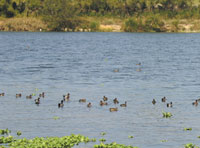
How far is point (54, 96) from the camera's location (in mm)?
36469

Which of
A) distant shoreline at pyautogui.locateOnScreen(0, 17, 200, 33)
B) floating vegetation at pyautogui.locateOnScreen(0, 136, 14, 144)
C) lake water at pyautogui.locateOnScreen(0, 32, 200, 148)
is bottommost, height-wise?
distant shoreline at pyautogui.locateOnScreen(0, 17, 200, 33)

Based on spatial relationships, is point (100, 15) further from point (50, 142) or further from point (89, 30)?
point (50, 142)

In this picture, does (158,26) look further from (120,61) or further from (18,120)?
(18,120)

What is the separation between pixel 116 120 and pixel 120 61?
37.5 metres

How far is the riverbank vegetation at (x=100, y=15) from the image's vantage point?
152 meters

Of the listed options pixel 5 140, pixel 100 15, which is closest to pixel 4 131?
pixel 5 140

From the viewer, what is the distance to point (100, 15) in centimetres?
17225

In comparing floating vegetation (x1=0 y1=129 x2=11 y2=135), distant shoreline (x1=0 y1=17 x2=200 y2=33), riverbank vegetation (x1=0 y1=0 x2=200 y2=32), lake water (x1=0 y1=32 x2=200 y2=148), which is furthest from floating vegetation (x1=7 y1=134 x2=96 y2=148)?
distant shoreline (x1=0 y1=17 x2=200 y2=33)

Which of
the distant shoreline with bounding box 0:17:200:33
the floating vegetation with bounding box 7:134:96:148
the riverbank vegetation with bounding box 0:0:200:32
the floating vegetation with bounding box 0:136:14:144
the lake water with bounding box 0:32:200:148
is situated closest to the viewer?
the floating vegetation with bounding box 7:134:96:148

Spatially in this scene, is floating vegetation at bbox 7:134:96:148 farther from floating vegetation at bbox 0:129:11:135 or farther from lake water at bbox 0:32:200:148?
floating vegetation at bbox 0:129:11:135

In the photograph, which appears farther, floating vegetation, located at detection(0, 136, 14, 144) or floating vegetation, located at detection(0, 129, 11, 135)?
floating vegetation, located at detection(0, 129, 11, 135)

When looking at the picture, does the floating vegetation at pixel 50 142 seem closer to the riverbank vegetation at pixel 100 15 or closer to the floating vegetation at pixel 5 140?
the floating vegetation at pixel 5 140

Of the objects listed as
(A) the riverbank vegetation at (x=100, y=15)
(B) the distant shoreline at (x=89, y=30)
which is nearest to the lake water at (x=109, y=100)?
(A) the riverbank vegetation at (x=100, y=15)

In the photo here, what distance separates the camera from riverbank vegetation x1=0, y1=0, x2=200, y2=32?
152m
